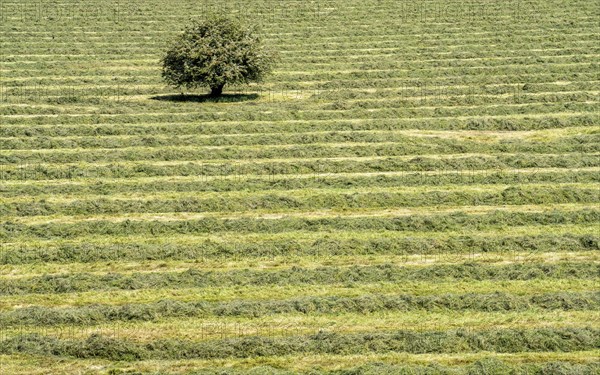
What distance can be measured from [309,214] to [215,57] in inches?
Result: 571

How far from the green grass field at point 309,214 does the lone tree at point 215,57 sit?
126 cm

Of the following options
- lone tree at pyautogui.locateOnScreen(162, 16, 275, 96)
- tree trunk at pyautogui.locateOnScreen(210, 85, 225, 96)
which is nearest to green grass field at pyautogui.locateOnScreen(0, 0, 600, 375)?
tree trunk at pyautogui.locateOnScreen(210, 85, 225, 96)

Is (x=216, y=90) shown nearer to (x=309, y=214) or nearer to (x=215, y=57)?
(x=215, y=57)

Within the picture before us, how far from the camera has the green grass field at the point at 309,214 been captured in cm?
1709

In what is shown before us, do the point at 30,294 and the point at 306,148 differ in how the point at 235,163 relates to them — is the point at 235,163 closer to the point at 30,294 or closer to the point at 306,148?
the point at 306,148

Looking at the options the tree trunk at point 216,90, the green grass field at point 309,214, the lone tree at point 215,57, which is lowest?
the green grass field at point 309,214

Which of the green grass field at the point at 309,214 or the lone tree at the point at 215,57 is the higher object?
the lone tree at the point at 215,57

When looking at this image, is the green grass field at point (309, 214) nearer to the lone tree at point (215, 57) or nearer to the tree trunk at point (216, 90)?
the tree trunk at point (216, 90)

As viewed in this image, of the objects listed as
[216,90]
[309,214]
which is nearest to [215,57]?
[216,90]

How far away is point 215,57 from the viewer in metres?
37.6

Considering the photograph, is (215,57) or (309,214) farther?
(215,57)

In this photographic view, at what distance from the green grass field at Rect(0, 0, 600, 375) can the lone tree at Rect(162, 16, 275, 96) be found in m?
1.26

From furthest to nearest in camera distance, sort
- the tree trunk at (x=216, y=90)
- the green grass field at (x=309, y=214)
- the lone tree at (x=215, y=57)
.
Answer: the tree trunk at (x=216, y=90) < the lone tree at (x=215, y=57) < the green grass field at (x=309, y=214)

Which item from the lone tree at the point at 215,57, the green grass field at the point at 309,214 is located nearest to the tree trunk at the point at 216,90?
the lone tree at the point at 215,57
